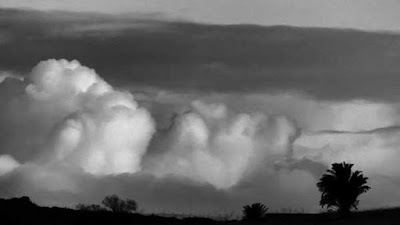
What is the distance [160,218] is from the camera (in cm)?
19038

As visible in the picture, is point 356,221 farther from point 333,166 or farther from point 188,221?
point 188,221

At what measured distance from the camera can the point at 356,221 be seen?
550 feet

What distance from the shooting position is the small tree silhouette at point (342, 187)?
583 feet

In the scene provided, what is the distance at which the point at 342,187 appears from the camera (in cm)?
17775

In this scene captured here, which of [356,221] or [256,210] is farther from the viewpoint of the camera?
[256,210]

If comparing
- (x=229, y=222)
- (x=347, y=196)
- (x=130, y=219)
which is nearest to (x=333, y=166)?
(x=347, y=196)

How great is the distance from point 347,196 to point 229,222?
53.5ft

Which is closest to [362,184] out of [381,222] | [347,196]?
[347,196]

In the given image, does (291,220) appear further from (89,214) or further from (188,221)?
(89,214)

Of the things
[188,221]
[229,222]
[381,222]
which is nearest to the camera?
[381,222]

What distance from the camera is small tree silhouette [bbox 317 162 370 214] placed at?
177750 millimetres

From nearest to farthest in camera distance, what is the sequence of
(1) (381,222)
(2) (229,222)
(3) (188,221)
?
(1) (381,222), (2) (229,222), (3) (188,221)

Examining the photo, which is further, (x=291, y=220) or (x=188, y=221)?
(x=188, y=221)

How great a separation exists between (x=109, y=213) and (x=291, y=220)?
29.5 meters
